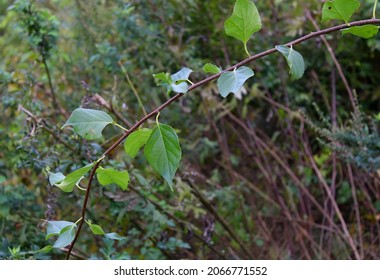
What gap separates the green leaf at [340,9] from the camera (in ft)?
2.87

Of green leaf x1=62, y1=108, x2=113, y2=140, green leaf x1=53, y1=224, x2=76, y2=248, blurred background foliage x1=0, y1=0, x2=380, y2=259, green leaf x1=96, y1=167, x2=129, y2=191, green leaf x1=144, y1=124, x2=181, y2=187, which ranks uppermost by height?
green leaf x1=62, y1=108, x2=113, y2=140

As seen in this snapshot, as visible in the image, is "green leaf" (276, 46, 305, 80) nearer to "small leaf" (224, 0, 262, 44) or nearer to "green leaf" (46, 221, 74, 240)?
"small leaf" (224, 0, 262, 44)

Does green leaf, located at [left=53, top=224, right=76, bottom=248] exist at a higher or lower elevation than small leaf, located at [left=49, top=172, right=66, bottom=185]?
lower

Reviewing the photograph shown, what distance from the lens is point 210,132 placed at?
2.40 metres

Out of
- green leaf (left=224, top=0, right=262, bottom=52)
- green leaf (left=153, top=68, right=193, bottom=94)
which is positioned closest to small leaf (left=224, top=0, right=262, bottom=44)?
green leaf (left=224, top=0, right=262, bottom=52)

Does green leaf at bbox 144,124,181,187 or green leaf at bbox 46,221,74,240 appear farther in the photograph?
green leaf at bbox 46,221,74,240

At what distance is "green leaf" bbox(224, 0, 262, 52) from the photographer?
871 mm

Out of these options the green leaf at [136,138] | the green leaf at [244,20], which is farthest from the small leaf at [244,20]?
the green leaf at [136,138]

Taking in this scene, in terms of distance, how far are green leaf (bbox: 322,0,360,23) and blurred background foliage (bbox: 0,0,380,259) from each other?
756mm

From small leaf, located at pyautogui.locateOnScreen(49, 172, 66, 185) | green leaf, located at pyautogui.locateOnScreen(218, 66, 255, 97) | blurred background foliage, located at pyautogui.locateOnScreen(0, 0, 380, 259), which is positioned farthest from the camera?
blurred background foliage, located at pyautogui.locateOnScreen(0, 0, 380, 259)

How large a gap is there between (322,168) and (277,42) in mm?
548

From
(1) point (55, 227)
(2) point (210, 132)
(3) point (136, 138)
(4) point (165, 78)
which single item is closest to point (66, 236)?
(1) point (55, 227)

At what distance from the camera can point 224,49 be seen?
7.48ft
